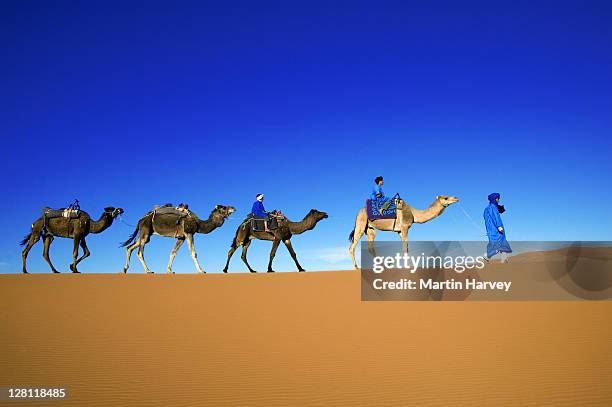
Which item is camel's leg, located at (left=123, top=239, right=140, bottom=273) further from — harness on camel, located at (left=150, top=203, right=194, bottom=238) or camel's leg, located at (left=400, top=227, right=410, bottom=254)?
camel's leg, located at (left=400, top=227, right=410, bottom=254)

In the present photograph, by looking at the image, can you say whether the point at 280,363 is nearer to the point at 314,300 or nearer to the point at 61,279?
the point at 314,300

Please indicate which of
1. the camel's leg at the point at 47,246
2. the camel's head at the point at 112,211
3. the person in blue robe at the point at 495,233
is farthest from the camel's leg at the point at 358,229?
the camel's leg at the point at 47,246

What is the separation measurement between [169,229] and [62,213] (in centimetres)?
442

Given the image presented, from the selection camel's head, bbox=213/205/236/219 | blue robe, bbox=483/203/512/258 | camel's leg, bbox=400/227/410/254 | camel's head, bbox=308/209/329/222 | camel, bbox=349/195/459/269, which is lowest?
blue robe, bbox=483/203/512/258

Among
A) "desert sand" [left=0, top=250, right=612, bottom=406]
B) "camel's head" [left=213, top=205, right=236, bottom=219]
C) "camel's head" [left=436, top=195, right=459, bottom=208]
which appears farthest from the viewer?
"camel's head" [left=213, top=205, right=236, bottom=219]

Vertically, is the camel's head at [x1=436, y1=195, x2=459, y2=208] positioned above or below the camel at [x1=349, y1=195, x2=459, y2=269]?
above

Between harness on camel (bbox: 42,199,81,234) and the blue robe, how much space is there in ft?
50.1

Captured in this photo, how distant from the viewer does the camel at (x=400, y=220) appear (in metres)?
18.3

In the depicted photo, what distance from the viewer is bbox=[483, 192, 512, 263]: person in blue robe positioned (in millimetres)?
14570

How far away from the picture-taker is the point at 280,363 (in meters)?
7.56

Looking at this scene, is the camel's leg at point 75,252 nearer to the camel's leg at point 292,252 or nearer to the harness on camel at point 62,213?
the harness on camel at point 62,213

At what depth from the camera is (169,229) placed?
20.0 meters

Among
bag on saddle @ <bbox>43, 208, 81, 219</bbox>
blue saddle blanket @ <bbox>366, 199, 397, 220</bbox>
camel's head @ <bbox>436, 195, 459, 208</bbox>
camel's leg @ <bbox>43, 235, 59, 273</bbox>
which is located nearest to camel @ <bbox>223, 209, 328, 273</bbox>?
blue saddle blanket @ <bbox>366, 199, 397, 220</bbox>

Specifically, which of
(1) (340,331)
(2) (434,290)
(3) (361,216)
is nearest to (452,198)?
(3) (361,216)
